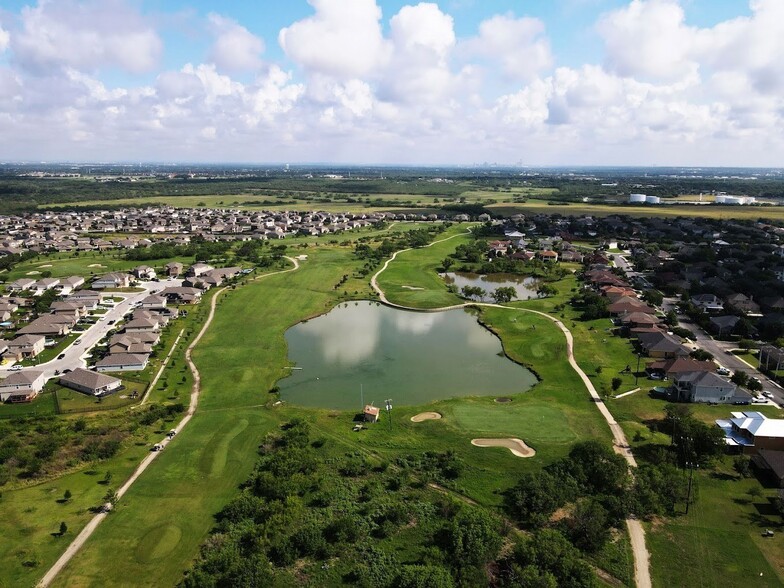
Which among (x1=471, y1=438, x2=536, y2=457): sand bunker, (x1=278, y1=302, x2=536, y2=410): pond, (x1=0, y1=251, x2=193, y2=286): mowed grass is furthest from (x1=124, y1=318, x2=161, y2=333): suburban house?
(x1=471, y1=438, x2=536, y2=457): sand bunker

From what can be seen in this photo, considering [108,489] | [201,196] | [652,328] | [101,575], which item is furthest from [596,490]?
[201,196]

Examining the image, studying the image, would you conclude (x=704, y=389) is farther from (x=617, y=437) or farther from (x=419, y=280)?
(x=419, y=280)

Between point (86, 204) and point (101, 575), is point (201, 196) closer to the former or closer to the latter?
point (86, 204)

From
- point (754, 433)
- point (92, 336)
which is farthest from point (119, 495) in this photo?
point (754, 433)

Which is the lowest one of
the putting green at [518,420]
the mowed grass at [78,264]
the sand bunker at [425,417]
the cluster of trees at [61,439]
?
the sand bunker at [425,417]

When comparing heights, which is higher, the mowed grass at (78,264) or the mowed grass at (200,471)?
the mowed grass at (78,264)

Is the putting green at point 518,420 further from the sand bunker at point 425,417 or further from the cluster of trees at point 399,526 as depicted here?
the cluster of trees at point 399,526

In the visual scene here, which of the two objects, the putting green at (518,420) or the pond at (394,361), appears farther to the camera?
the pond at (394,361)

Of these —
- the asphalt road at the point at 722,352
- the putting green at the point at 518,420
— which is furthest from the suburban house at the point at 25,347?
the asphalt road at the point at 722,352
